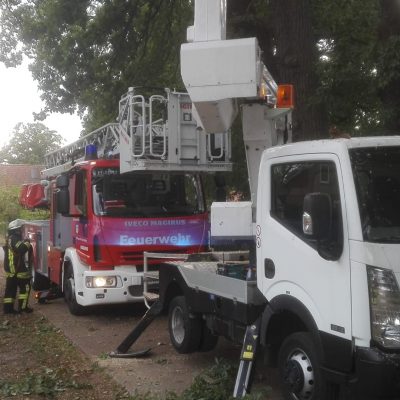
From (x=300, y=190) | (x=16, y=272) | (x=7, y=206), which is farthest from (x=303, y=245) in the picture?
(x=7, y=206)

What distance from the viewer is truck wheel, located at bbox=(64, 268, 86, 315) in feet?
32.5

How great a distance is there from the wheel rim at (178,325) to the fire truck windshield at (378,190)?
336 cm

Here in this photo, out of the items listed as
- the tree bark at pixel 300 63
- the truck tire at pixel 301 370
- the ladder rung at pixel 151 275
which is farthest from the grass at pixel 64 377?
the tree bark at pixel 300 63

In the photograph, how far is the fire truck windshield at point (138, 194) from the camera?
916cm

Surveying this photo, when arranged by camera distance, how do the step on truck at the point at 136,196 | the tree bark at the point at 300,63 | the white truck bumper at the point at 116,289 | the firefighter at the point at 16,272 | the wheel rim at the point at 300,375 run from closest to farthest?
the wheel rim at the point at 300,375 < the step on truck at the point at 136,196 < the white truck bumper at the point at 116,289 < the tree bark at the point at 300,63 < the firefighter at the point at 16,272

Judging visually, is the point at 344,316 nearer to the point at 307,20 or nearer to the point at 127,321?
the point at 127,321

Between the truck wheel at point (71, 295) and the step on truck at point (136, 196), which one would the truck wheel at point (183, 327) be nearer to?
the step on truck at point (136, 196)

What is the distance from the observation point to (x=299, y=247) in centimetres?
473

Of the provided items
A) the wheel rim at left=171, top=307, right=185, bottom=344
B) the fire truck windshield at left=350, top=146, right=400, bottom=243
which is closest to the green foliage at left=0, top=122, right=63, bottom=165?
the wheel rim at left=171, top=307, right=185, bottom=344

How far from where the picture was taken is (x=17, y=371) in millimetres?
7023

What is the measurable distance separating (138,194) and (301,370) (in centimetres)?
511

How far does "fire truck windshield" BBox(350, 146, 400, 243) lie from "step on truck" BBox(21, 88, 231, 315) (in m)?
4.49

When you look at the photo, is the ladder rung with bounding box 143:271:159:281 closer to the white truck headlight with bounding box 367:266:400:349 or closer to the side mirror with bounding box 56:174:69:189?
the side mirror with bounding box 56:174:69:189

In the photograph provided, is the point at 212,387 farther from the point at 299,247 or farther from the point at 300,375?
the point at 299,247
